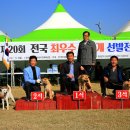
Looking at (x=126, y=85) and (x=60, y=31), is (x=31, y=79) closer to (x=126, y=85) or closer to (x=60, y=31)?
(x=126, y=85)

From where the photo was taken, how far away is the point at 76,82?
26.0 feet

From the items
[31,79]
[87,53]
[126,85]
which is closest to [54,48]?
[87,53]

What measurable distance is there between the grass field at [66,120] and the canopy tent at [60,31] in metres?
7.45

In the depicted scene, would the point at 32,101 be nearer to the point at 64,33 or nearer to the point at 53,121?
the point at 53,121

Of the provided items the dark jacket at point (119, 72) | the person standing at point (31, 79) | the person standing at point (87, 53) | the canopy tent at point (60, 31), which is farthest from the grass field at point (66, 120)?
the canopy tent at point (60, 31)

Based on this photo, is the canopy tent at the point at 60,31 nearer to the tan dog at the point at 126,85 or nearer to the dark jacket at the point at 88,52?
the dark jacket at the point at 88,52

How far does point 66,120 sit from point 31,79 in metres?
1.97

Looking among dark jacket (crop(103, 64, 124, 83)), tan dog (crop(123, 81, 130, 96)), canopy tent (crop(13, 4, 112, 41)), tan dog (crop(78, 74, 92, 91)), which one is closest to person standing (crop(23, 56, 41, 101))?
tan dog (crop(78, 74, 92, 91))

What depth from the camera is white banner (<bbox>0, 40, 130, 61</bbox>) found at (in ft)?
43.3

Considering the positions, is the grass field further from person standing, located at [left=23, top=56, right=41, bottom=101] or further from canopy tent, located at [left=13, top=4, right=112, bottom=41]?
canopy tent, located at [left=13, top=4, right=112, bottom=41]

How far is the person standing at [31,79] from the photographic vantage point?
7645 millimetres

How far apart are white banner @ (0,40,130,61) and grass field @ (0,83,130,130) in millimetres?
6186

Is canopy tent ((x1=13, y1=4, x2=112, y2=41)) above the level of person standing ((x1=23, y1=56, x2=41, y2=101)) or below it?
above

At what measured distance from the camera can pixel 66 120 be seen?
5980 millimetres
